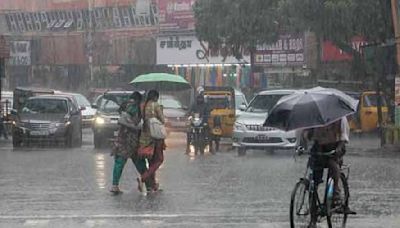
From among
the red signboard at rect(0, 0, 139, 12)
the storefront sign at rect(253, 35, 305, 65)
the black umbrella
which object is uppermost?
the red signboard at rect(0, 0, 139, 12)

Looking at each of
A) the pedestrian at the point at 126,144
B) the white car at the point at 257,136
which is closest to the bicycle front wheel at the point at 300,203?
the pedestrian at the point at 126,144

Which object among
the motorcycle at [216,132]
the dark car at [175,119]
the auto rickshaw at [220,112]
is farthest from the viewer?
the dark car at [175,119]

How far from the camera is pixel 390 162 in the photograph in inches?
766

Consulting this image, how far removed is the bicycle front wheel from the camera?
30.4 ft

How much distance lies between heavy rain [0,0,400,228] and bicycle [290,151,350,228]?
0.02 meters

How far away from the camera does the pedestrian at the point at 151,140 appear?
13406 mm

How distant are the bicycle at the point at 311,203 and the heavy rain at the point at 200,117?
0.02 m

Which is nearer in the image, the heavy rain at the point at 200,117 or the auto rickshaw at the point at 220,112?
the heavy rain at the point at 200,117

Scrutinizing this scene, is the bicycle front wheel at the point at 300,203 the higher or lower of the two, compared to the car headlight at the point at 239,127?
higher

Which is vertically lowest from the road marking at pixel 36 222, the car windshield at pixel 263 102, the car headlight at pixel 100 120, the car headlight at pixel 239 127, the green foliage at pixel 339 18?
the road marking at pixel 36 222

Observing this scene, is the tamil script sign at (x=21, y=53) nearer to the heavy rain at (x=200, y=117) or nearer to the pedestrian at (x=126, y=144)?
the heavy rain at (x=200, y=117)

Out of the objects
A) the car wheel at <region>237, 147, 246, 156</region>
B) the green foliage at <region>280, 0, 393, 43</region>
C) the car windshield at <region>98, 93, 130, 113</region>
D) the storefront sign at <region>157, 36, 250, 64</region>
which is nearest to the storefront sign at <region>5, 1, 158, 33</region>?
the storefront sign at <region>157, 36, 250, 64</region>

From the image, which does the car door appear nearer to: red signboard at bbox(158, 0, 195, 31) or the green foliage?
the green foliage

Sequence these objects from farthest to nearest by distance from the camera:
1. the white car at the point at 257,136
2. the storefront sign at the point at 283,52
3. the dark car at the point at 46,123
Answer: the storefront sign at the point at 283,52 < the dark car at the point at 46,123 < the white car at the point at 257,136
